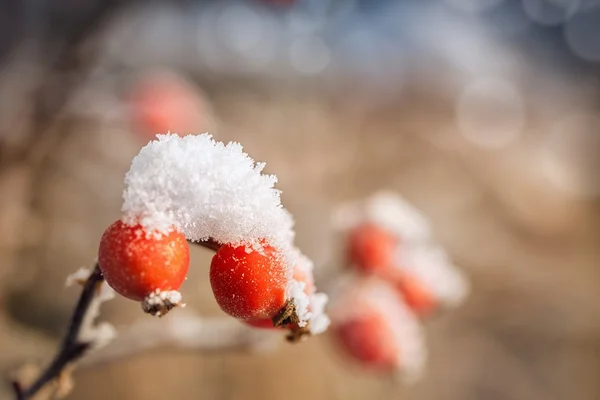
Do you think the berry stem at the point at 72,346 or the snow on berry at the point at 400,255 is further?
the snow on berry at the point at 400,255

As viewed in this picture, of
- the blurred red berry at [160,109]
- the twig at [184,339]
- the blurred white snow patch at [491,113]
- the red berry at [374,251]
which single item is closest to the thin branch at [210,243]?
the twig at [184,339]

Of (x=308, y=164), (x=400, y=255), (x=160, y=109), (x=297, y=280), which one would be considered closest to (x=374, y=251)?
(x=400, y=255)

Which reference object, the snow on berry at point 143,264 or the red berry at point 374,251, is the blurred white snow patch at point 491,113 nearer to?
the red berry at point 374,251

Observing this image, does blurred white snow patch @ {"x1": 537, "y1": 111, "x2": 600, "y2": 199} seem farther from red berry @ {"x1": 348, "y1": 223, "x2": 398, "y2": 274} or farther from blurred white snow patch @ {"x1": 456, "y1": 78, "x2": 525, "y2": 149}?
red berry @ {"x1": 348, "y1": 223, "x2": 398, "y2": 274}


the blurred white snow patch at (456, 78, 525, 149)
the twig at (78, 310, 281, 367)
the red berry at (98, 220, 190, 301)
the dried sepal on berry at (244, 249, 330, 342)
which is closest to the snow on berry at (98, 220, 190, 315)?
the red berry at (98, 220, 190, 301)

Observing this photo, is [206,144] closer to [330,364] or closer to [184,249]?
[184,249]
